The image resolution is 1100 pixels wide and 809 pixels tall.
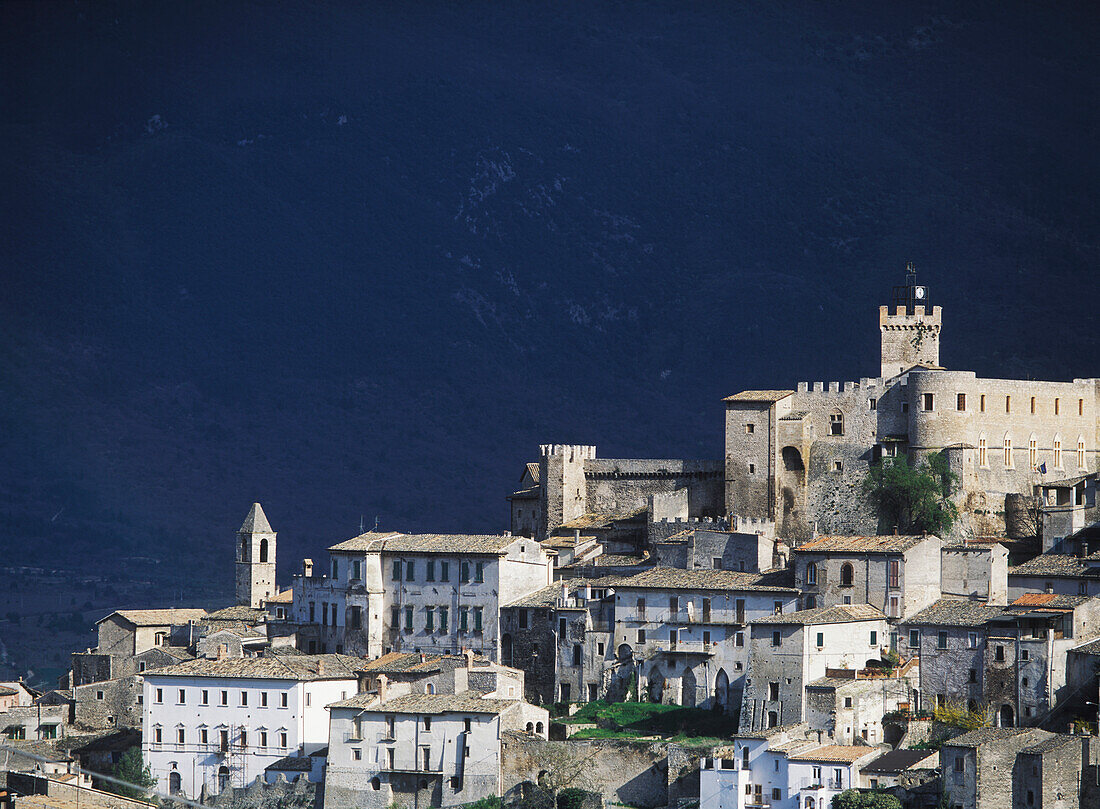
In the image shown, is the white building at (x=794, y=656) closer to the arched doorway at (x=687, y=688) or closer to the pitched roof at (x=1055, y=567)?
the arched doorway at (x=687, y=688)

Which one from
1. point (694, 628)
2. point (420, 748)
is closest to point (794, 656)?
point (694, 628)

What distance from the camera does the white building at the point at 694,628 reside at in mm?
71688

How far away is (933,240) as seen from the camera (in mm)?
163750

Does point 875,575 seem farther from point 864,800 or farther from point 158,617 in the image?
point 158,617

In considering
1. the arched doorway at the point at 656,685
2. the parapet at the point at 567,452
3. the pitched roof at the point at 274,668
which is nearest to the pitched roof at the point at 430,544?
the pitched roof at the point at 274,668

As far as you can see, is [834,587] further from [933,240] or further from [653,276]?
[653,276]

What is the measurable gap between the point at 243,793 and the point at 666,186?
128 m

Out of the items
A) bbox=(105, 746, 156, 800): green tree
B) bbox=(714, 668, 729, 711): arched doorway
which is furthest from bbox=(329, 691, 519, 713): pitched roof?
bbox=(105, 746, 156, 800): green tree

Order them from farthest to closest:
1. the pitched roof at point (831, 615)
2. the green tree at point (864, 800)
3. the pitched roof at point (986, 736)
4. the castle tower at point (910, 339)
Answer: the castle tower at point (910, 339) → the pitched roof at point (831, 615) → the pitched roof at point (986, 736) → the green tree at point (864, 800)

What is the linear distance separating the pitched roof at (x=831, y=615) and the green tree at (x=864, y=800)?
732 centimetres

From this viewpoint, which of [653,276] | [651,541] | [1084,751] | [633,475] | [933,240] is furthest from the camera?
[653,276]

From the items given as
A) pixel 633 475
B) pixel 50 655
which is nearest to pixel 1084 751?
pixel 633 475

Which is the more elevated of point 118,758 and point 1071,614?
point 1071,614

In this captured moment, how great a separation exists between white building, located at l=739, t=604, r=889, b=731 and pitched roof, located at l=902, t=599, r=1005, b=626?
211 centimetres
